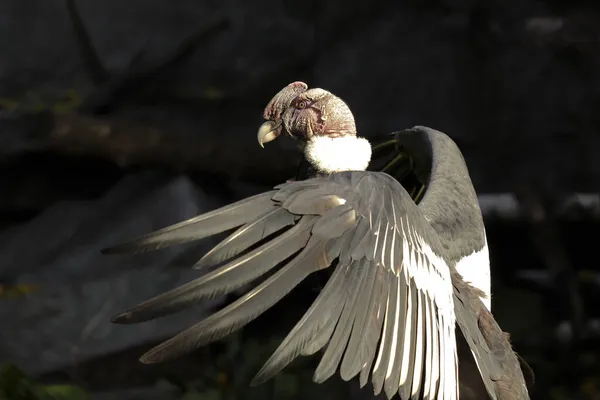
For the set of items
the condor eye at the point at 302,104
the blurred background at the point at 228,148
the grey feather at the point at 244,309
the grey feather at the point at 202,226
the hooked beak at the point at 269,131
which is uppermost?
the condor eye at the point at 302,104

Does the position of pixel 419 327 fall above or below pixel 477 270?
above

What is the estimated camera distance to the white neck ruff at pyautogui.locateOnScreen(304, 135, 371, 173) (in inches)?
96.9

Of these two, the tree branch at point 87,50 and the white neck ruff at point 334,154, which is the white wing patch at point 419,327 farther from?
the tree branch at point 87,50

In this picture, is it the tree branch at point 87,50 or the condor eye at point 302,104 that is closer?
the condor eye at point 302,104

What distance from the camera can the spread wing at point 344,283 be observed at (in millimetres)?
1744

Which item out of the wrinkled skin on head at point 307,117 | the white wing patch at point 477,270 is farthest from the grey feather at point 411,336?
the wrinkled skin on head at point 307,117

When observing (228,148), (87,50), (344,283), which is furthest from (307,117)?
(87,50)

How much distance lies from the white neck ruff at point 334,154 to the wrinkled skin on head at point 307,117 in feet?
0.07

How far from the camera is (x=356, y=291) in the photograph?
1.91 meters

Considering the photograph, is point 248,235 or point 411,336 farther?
point 411,336

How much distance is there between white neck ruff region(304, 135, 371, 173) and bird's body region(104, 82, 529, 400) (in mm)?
260

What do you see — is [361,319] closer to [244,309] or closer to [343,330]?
[343,330]

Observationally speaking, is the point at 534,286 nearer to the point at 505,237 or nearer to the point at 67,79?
the point at 505,237

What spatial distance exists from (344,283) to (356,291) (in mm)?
25
